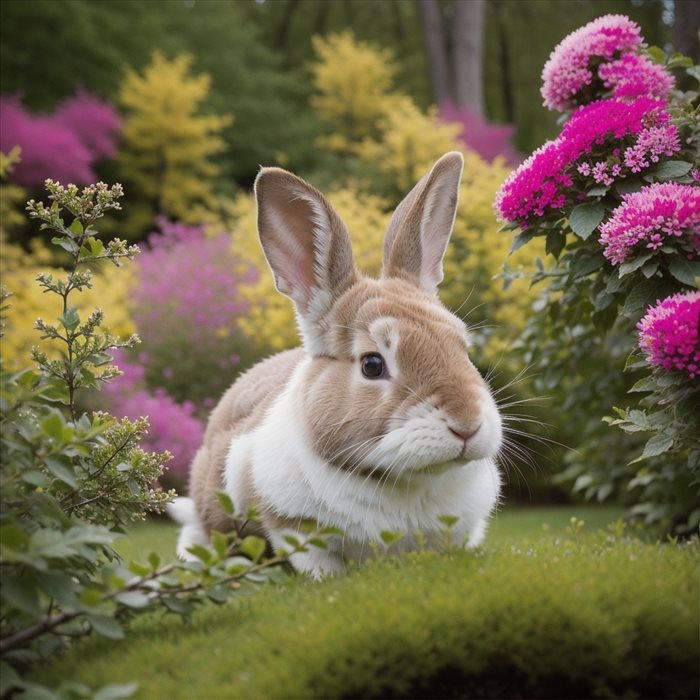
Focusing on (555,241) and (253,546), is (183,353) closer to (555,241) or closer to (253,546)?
(555,241)

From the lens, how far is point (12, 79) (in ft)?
47.6

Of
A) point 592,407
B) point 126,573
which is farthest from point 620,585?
point 592,407

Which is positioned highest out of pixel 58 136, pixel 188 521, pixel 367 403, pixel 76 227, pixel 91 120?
pixel 91 120

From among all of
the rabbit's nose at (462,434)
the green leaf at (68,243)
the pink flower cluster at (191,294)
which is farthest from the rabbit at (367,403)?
the pink flower cluster at (191,294)

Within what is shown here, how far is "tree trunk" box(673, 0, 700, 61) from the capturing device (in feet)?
16.5

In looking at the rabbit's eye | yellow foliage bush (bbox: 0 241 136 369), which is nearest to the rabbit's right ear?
the rabbit's eye

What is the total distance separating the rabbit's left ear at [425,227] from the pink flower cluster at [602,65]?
0.88 m

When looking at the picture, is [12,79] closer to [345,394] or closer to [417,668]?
[345,394]

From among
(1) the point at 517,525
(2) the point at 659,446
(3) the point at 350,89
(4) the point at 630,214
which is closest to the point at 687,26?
(4) the point at 630,214

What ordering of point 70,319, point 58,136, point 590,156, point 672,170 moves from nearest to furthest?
point 70,319, point 672,170, point 590,156, point 58,136

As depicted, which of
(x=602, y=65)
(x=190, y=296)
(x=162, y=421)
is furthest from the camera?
(x=190, y=296)

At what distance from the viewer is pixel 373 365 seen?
9.54ft

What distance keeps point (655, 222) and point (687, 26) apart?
2655 mm

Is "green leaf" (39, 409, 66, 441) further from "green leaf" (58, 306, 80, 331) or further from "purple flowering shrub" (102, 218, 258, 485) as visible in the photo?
"purple flowering shrub" (102, 218, 258, 485)
